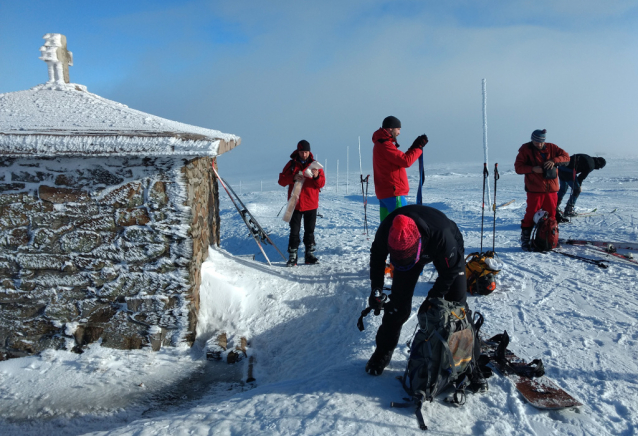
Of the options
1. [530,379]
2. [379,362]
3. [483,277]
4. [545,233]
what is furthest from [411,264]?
[545,233]

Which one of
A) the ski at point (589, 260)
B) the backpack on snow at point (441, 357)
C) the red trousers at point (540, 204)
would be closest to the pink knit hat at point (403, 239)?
the backpack on snow at point (441, 357)

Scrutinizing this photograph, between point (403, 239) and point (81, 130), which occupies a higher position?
point (81, 130)

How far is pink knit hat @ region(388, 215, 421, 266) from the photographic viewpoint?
102 inches

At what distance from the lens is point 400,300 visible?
287 centimetres

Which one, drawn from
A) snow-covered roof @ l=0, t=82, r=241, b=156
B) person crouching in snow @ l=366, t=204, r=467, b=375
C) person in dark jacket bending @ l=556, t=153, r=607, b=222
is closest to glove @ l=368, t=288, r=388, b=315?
person crouching in snow @ l=366, t=204, r=467, b=375

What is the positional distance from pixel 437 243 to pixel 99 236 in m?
2.97

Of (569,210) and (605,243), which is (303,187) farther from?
(569,210)

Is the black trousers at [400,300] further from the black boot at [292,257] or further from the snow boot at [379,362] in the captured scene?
the black boot at [292,257]

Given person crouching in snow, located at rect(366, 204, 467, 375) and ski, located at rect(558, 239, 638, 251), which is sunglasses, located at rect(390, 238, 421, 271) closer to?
person crouching in snow, located at rect(366, 204, 467, 375)

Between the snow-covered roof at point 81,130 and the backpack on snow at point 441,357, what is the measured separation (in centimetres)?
225

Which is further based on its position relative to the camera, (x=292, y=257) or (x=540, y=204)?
(x=540, y=204)

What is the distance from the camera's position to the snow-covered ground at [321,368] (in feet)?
8.27

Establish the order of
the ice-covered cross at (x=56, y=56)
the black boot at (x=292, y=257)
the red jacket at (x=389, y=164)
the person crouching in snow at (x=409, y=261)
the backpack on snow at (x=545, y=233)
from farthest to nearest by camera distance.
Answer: the backpack on snow at (x=545, y=233), the black boot at (x=292, y=257), the red jacket at (x=389, y=164), the ice-covered cross at (x=56, y=56), the person crouching in snow at (x=409, y=261)

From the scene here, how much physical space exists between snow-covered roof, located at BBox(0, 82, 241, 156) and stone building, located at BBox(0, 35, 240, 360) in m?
0.02
